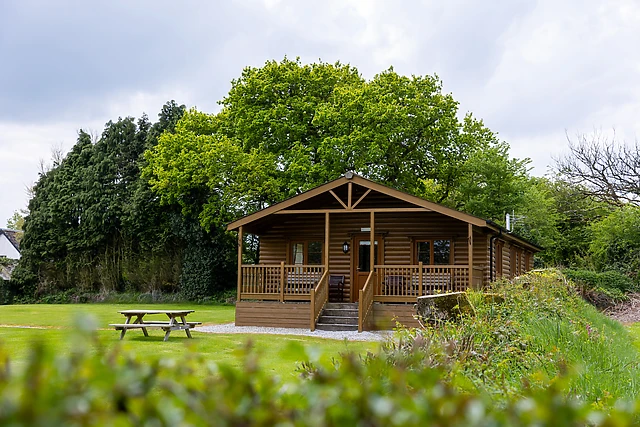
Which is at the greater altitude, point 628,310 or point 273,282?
point 273,282

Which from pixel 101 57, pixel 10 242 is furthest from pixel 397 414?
pixel 10 242

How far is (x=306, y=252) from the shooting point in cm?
2120

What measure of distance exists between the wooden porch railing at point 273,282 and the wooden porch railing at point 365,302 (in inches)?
61.5

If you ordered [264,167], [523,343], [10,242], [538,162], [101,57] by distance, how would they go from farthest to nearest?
[10,242] → [538,162] → [264,167] → [101,57] → [523,343]

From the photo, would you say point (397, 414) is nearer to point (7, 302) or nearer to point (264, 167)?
point (264, 167)

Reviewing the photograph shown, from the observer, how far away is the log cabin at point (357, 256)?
1738 centimetres

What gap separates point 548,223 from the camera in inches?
1262

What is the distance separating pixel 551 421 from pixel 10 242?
58.2 meters

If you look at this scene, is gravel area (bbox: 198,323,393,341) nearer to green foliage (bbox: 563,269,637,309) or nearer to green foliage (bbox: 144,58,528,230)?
green foliage (bbox: 144,58,528,230)

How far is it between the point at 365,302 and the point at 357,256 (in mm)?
3841

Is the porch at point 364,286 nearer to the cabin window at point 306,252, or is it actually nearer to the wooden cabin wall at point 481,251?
the wooden cabin wall at point 481,251

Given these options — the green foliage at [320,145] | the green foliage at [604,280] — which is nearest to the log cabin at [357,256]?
the green foliage at [604,280]

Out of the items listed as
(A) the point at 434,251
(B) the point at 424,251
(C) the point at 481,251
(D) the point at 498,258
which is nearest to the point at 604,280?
(D) the point at 498,258

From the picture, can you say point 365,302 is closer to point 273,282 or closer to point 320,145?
point 273,282
